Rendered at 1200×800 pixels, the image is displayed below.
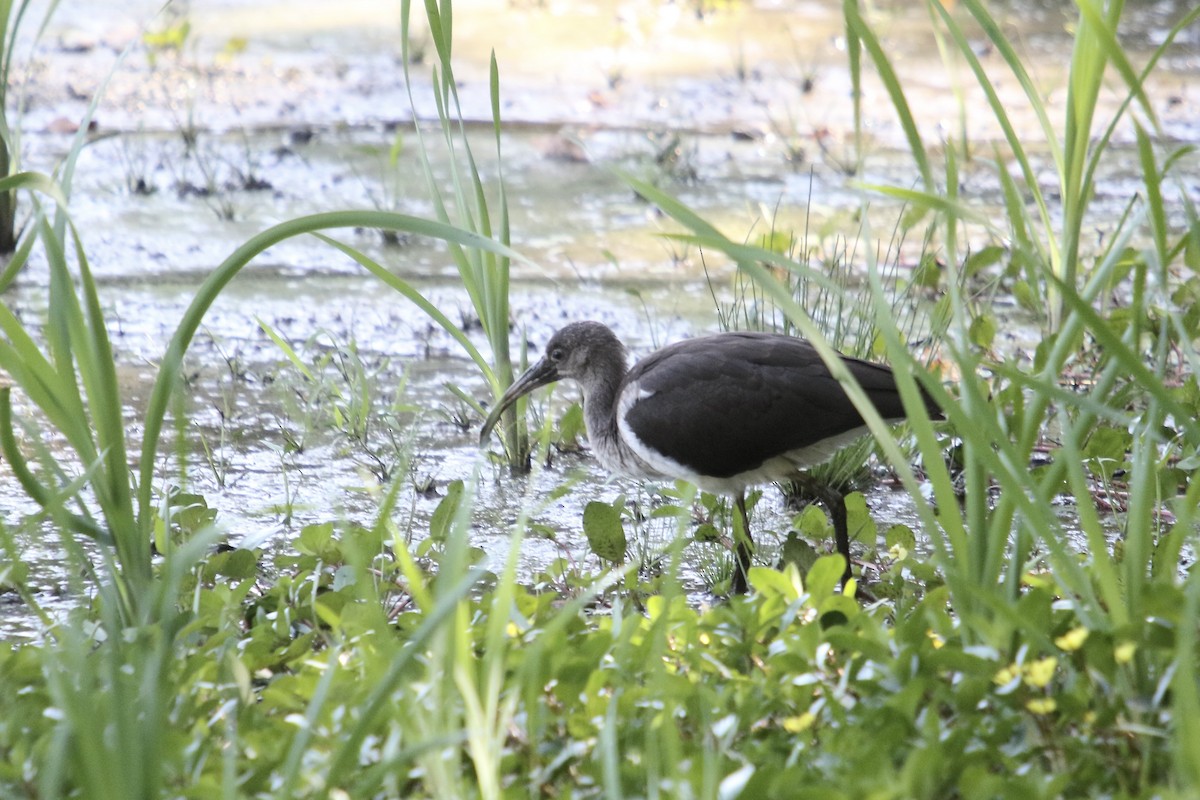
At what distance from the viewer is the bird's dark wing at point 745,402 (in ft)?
12.1

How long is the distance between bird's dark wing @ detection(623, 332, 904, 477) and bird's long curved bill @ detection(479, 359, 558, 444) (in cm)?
50

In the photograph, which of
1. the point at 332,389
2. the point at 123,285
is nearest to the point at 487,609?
the point at 332,389

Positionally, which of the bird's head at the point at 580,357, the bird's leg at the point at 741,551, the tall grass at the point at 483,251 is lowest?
the bird's leg at the point at 741,551

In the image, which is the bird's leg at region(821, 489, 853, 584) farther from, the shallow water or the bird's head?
the bird's head

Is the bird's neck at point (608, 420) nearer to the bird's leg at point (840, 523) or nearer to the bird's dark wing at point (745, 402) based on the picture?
the bird's dark wing at point (745, 402)

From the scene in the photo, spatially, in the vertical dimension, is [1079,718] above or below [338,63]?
below

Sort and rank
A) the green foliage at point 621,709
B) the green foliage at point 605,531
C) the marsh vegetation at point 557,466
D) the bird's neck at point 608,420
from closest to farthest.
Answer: the green foliage at point 621,709 → the marsh vegetation at point 557,466 → the green foliage at point 605,531 → the bird's neck at point 608,420

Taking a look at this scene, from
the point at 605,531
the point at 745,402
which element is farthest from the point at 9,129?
the point at 745,402

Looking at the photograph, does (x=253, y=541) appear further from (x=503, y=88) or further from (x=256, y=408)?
(x=503, y=88)

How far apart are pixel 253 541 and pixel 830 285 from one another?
4.91ft

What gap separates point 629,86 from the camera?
339 inches

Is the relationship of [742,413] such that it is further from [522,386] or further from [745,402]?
[522,386]

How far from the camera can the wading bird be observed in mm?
3701

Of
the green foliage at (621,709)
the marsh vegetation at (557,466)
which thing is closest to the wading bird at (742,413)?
the marsh vegetation at (557,466)
